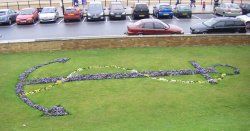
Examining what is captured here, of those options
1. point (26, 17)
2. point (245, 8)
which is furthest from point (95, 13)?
point (245, 8)

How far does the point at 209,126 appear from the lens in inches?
519

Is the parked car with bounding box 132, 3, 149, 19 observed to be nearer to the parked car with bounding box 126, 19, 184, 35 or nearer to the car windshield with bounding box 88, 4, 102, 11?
the car windshield with bounding box 88, 4, 102, 11

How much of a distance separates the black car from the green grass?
439 centimetres

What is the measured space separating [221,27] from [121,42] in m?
8.11

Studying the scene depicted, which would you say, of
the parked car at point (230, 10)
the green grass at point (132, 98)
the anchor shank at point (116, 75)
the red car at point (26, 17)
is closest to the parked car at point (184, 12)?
the parked car at point (230, 10)

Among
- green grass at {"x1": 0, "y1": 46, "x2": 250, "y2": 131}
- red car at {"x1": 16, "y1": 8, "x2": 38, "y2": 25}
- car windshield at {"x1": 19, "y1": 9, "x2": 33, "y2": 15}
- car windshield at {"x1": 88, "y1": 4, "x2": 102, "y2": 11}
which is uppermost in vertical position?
car windshield at {"x1": 88, "y1": 4, "x2": 102, "y2": 11}

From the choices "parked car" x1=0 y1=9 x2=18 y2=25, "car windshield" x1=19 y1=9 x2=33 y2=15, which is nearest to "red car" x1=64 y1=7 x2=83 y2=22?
"car windshield" x1=19 y1=9 x2=33 y2=15

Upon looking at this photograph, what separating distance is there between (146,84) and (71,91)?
12.4 feet

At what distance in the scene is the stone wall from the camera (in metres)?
22.7

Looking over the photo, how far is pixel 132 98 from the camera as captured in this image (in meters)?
16.3

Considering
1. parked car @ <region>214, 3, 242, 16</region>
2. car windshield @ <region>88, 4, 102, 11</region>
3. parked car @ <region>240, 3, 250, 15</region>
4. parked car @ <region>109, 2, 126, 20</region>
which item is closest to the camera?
parked car @ <region>109, 2, 126, 20</region>

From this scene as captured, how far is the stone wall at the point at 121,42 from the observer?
22.7 meters

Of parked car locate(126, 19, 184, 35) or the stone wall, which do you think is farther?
parked car locate(126, 19, 184, 35)

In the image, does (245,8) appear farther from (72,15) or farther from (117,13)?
(72,15)
